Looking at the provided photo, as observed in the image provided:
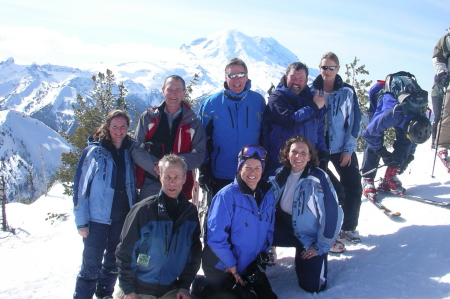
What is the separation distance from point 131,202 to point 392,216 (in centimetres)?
418

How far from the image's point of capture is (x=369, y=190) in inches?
253

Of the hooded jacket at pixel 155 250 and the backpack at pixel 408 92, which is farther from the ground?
the backpack at pixel 408 92

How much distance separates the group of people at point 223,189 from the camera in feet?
11.6

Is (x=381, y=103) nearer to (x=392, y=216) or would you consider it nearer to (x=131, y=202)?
(x=392, y=216)

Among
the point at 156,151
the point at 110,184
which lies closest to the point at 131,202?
the point at 110,184

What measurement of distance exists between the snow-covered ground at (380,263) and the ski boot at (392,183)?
0.92 feet

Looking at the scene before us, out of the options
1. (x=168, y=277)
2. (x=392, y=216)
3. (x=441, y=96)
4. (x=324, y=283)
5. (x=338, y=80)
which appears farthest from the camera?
(x=441, y=96)

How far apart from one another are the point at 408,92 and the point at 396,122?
0.50m

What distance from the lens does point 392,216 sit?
18.3 ft

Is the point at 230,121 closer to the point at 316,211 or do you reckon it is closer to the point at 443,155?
the point at 316,211

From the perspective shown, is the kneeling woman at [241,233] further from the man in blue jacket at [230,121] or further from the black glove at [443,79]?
the black glove at [443,79]

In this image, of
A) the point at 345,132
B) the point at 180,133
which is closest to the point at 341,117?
the point at 345,132

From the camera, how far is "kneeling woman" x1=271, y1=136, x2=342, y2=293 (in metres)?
3.85

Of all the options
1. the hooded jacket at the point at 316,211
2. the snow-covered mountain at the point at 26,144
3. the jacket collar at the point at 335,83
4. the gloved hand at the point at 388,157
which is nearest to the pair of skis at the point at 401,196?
the gloved hand at the point at 388,157
